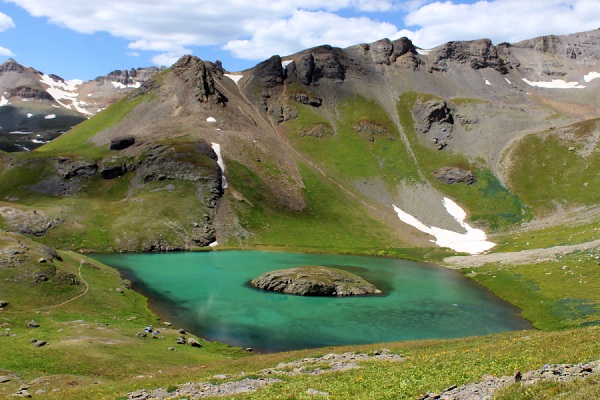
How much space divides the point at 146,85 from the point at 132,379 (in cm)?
18402

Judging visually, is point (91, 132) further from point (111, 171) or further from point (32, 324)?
point (32, 324)

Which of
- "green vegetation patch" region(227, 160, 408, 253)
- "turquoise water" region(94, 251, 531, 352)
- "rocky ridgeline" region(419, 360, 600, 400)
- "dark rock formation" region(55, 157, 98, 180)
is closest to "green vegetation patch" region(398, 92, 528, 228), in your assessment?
"green vegetation patch" region(227, 160, 408, 253)

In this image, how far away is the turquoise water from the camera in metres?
56.3

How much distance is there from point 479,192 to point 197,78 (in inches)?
4704

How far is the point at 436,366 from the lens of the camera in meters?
27.1

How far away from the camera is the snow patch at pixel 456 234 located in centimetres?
12343

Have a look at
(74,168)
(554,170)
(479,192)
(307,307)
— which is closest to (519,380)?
(307,307)

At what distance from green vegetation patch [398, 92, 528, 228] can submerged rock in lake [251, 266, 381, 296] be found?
86559 mm

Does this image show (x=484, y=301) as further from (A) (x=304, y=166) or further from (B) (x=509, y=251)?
(A) (x=304, y=166)

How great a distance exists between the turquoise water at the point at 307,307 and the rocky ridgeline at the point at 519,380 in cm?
3278

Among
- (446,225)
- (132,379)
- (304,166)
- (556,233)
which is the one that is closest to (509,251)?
(556,233)

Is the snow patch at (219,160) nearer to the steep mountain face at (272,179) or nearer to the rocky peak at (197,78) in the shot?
the steep mountain face at (272,179)

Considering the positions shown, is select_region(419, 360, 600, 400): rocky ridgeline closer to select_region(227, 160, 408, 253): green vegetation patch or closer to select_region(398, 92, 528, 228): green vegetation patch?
select_region(227, 160, 408, 253): green vegetation patch

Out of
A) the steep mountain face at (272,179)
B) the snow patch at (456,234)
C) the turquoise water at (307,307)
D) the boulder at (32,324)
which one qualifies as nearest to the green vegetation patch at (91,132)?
the steep mountain face at (272,179)
